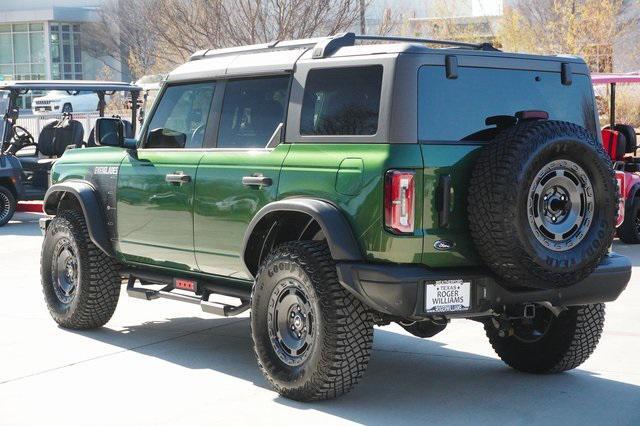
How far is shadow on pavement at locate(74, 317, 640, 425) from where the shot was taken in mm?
6303

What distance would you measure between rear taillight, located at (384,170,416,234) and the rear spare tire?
0.33 m

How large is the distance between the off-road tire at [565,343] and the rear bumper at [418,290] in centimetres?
49

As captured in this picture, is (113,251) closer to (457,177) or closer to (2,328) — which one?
(2,328)

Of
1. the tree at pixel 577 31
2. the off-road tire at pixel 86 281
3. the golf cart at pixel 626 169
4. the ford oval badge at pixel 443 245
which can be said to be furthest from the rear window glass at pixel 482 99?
the tree at pixel 577 31

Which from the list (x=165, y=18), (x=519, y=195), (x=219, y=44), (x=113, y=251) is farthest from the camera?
(x=165, y=18)

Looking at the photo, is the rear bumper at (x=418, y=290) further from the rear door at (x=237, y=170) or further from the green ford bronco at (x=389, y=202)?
the rear door at (x=237, y=170)

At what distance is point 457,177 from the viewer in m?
6.22

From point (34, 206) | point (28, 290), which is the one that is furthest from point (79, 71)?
point (28, 290)

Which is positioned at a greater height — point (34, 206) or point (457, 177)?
point (457, 177)

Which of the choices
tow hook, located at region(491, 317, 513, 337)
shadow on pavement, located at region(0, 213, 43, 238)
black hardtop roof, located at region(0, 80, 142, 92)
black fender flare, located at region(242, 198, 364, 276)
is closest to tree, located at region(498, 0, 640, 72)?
black hardtop roof, located at region(0, 80, 142, 92)

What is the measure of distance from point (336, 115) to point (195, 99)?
1610 mm

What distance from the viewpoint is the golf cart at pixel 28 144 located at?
58.9 ft

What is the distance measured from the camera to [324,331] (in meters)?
6.27

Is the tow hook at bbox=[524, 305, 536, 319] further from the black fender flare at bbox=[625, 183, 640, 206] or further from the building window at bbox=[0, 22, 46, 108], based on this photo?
the building window at bbox=[0, 22, 46, 108]
